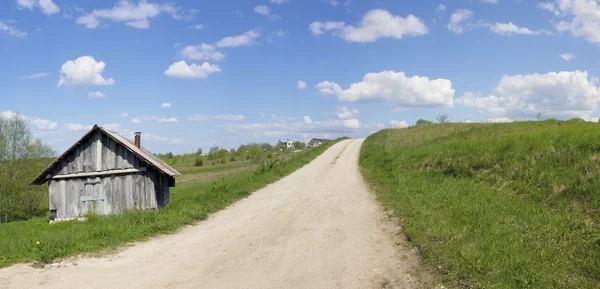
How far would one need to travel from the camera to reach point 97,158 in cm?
1956

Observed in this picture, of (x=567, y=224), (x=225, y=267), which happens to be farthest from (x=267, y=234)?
(x=567, y=224)

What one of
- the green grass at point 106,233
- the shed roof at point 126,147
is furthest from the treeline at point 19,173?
the green grass at point 106,233

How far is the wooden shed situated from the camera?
18906 mm

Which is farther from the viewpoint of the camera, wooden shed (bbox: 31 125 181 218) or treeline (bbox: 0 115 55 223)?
treeline (bbox: 0 115 55 223)

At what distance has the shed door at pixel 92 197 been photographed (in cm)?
1944

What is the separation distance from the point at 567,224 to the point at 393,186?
809 centimetres

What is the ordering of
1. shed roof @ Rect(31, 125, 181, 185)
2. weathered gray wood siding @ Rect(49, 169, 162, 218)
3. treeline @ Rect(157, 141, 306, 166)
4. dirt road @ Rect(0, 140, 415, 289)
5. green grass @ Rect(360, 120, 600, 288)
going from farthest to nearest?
treeline @ Rect(157, 141, 306, 166)
weathered gray wood siding @ Rect(49, 169, 162, 218)
shed roof @ Rect(31, 125, 181, 185)
dirt road @ Rect(0, 140, 415, 289)
green grass @ Rect(360, 120, 600, 288)

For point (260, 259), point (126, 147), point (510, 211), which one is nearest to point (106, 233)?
point (260, 259)

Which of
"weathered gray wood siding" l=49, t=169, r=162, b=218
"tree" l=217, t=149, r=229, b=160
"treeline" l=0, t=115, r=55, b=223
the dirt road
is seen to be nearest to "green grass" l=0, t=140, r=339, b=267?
the dirt road

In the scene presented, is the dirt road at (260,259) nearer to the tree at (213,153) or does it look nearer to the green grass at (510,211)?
the green grass at (510,211)

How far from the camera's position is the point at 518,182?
41.0 ft

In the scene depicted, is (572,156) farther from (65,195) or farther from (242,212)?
(65,195)

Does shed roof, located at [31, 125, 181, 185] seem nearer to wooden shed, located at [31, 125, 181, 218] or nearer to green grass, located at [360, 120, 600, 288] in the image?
wooden shed, located at [31, 125, 181, 218]

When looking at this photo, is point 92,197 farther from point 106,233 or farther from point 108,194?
point 106,233
